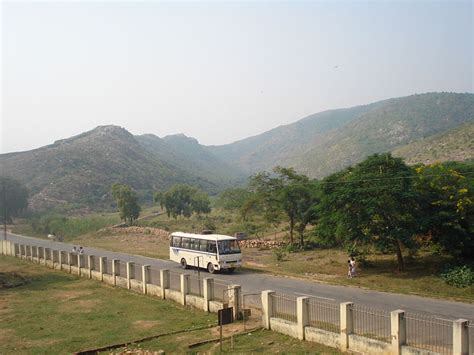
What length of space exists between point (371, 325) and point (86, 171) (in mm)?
110636

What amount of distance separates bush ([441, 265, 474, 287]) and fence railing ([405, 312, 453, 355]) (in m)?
9.95

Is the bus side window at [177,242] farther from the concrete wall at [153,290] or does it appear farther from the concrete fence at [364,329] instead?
the concrete fence at [364,329]

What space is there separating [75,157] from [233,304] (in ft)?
386

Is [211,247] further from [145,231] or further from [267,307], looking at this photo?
[145,231]

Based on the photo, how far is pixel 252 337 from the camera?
635 inches

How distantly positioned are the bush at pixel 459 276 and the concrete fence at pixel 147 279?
462 inches

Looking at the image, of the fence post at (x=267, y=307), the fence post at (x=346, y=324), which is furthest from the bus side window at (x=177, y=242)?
the fence post at (x=346, y=324)

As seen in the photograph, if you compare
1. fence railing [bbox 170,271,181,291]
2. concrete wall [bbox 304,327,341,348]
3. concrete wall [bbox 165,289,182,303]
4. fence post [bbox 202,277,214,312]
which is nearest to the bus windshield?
fence railing [bbox 170,271,181,291]

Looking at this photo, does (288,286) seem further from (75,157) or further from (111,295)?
(75,157)

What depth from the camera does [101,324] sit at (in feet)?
62.4

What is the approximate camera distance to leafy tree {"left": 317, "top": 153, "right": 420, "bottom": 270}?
27461 mm

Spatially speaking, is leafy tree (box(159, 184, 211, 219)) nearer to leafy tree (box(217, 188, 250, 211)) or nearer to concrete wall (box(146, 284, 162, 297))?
leafy tree (box(217, 188, 250, 211))

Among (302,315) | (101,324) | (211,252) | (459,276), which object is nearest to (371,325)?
(302,315)

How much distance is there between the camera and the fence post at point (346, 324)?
14156 mm
